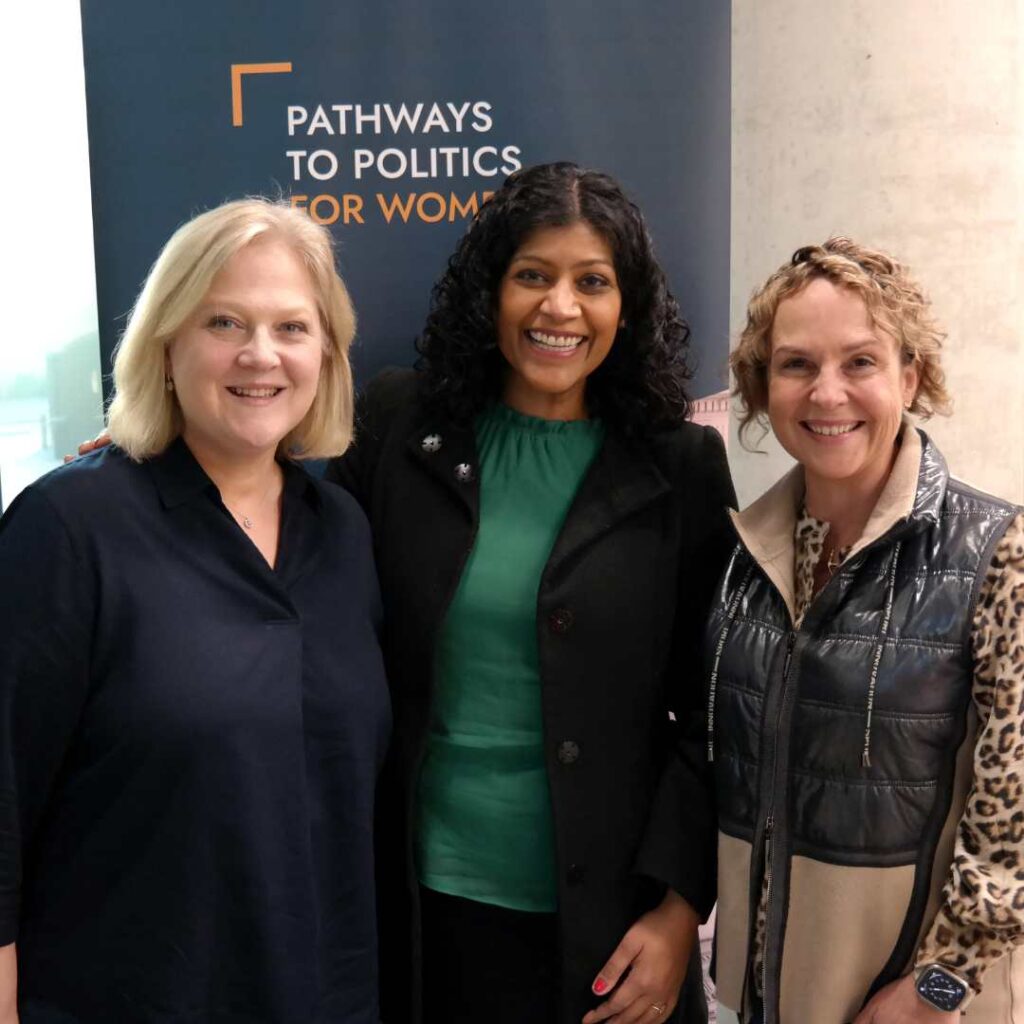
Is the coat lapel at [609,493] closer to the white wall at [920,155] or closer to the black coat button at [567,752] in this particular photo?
the black coat button at [567,752]

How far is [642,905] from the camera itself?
210 centimetres

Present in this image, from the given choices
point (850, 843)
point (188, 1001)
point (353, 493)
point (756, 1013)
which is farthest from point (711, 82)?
point (188, 1001)

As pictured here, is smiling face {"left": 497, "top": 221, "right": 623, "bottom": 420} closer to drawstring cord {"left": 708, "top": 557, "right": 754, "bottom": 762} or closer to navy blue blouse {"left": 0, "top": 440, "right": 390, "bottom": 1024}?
drawstring cord {"left": 708, "top": 557, "right": 754, "bottom": 762}

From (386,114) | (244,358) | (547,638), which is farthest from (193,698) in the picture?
Result: (386,114)

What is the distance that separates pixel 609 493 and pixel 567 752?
465 mm

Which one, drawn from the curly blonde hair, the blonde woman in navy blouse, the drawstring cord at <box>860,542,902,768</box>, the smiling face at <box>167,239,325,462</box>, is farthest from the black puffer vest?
the smiling face at <box>167,239,325,462</box>

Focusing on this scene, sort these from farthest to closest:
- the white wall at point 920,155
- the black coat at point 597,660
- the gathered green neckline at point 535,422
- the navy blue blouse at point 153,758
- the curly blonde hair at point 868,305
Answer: the white wall at point 920,155 < the gathered green neckline at point 535,422 < the black coat at point 597,660 < the curly blonde hair at point 868,305 < the navy blue blouse at point 153,758

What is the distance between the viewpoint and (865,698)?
169cm

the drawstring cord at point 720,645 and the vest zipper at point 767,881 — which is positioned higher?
the drawstring cord at point 720,645

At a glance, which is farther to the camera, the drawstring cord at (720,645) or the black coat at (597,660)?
the black coat at (597,660)

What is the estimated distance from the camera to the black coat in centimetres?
201

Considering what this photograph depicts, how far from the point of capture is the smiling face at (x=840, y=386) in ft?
5.85

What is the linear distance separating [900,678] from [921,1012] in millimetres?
490

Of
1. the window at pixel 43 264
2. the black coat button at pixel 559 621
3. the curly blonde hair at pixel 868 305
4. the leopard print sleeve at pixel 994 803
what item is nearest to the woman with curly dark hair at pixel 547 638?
the black coat button at pixel 559 621
